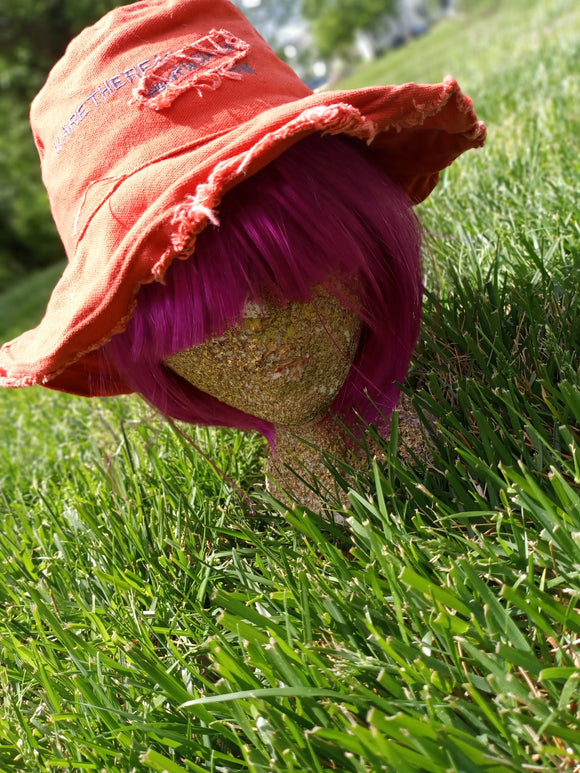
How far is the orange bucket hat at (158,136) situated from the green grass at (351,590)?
41cm

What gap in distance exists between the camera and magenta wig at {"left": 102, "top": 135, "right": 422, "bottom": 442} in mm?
1026

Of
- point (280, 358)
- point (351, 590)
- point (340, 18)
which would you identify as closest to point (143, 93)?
point (280, 358)

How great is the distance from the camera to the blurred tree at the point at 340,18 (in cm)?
4934

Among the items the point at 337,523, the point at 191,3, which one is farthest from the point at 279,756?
the point at 191,3

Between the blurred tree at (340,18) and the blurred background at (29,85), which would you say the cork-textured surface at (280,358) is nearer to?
the blurred background at (29,85)

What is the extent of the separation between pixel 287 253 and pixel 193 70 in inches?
14.7

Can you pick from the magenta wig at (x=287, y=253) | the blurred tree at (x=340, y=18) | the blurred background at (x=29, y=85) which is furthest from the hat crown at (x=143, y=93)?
the blurred tree at (x=340, y=18)

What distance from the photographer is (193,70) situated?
114 centimetres

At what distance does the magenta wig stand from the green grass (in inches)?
12.2

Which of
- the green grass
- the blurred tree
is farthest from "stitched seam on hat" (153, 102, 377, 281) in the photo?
the blurred tree

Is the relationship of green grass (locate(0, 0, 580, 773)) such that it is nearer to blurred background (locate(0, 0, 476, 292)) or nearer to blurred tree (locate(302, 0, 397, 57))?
blurred background (locate(0, 0, 476, 292))

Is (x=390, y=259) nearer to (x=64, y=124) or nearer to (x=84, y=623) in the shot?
(x=64, y=124)

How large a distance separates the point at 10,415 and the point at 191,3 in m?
2.23

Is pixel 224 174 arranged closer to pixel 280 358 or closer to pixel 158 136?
pixel 158 136
